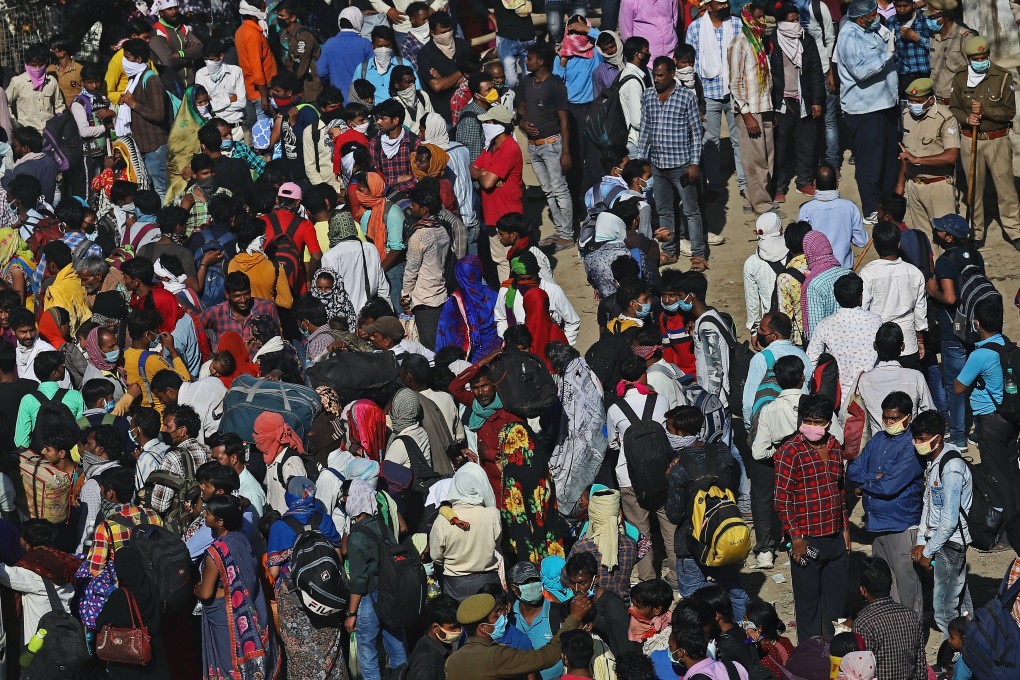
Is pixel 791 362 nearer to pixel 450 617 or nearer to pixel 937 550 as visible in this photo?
pixel 937 550

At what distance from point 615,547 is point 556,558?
2.81 ft

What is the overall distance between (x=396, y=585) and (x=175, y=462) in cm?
185

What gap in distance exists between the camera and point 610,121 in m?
14.4

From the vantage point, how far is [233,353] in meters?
11.7

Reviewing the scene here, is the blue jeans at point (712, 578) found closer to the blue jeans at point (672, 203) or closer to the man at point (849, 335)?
the man at point (849, 335)

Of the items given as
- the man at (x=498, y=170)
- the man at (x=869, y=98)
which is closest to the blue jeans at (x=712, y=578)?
the man at (x=498, y=170)

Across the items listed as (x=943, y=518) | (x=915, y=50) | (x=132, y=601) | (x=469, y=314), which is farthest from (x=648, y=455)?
(x=915, y=50)

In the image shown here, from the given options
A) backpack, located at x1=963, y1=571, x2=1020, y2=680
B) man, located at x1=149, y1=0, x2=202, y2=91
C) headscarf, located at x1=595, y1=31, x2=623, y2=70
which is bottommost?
backpack, located at x1=963, y1=571, x2=1020, y2=680

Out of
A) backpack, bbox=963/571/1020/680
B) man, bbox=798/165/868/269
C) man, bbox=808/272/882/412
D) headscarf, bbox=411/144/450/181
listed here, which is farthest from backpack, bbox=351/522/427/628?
man, bbox=798/165/868/269

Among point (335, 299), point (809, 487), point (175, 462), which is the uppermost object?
point (335, 299)

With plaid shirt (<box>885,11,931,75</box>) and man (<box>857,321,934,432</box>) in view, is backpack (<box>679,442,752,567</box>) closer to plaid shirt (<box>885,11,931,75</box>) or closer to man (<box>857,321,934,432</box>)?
man (<box>857,321,934,432</box>)

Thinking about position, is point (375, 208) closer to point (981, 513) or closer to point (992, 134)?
point (992, 134)

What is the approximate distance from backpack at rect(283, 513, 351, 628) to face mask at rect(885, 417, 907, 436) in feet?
11.7

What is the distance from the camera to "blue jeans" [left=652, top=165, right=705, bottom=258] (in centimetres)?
1395
